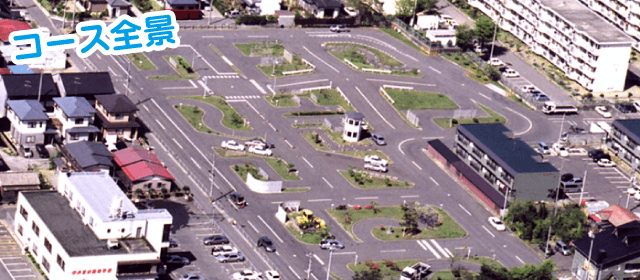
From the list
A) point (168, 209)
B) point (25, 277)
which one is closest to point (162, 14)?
point (168, 209)

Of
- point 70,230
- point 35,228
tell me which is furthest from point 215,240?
point 35,228

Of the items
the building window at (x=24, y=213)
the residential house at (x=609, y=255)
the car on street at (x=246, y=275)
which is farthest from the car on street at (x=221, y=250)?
the residential house at (x=609, y=255)

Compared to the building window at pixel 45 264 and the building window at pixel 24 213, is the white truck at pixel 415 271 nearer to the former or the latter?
the building window at pixel 45 264

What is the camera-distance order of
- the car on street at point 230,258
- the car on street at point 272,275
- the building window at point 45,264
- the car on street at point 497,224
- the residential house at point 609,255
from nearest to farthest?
the building window at point 45,264 → the car on street at point 272,275 → the car on street at point 230,258 → the residential house at point 609,255 → the car on street at point 497,224

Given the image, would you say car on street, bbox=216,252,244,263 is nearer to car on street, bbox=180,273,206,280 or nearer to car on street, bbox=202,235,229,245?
car on street, bbox=202,235,229,245

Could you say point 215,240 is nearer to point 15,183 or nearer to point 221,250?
point 221,250

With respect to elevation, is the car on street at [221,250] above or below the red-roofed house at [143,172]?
below
